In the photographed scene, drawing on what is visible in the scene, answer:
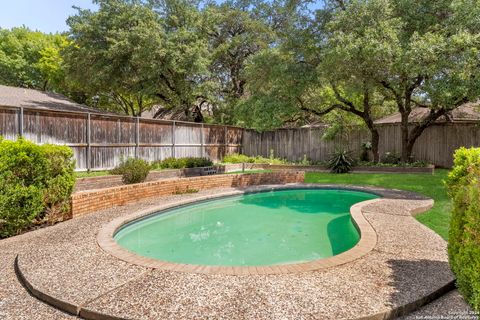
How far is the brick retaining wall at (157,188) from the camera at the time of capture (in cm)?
703

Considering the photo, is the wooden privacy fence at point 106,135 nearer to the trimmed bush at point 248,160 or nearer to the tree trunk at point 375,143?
the trimmed bush at point 248,160

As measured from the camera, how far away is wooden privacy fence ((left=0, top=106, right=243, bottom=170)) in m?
9.99

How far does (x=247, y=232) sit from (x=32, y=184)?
4272mm

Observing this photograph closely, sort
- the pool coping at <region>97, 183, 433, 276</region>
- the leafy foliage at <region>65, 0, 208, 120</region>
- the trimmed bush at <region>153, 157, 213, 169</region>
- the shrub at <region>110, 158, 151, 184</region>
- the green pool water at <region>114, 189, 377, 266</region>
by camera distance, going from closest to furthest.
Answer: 1. the pool coping at <region>97, 183, 433, 276</region>
2. the green pool water at <region>114, 189, 377, 266</region>
3. the shrub at <region>110, 158, 151, 184</region>
4. the trimmed bush at <region>153, 157, 213, 169</region>
5. the leafy foliage at <region>65, 0, 208, 120</region>

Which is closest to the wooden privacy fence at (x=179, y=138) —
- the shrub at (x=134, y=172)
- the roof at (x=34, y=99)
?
the shrub at (x=134, y=172)

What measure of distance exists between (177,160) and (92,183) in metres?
4.79

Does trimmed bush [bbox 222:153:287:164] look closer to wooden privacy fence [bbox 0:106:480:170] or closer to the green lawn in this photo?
wooden privacy fence [bbox 0:106:480:170]

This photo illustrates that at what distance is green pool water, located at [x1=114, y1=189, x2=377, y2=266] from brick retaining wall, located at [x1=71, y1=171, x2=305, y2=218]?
123cm

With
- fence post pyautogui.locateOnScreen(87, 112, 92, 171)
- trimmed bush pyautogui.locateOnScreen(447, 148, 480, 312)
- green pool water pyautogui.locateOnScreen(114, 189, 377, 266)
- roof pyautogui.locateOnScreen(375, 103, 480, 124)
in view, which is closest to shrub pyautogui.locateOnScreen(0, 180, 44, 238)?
green pool water pyautogui.locateOnScreen(114, 189, 377, 266)

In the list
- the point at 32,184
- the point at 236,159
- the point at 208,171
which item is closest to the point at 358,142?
the point at 236,159

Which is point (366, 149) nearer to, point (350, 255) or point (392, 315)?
point (350, 255)

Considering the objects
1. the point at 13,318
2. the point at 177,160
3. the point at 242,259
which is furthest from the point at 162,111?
the point at 13,318

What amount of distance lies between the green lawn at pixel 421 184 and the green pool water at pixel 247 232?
1.45 meters

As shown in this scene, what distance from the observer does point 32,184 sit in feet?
19.0
